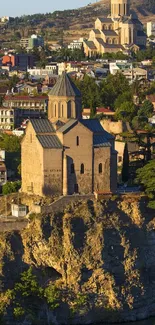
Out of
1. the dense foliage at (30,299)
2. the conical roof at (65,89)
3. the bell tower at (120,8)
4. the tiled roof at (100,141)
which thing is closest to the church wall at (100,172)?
the tiled roof at (100,141)

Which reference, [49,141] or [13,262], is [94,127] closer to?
[49,141]

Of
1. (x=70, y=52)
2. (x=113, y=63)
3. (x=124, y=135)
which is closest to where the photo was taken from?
(x=124, y=135)

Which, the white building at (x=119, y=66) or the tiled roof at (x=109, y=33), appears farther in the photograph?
the tiled roof at (x=109, y=33)

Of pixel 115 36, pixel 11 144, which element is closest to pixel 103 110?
pixel 11 144

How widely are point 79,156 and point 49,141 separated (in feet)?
4.03

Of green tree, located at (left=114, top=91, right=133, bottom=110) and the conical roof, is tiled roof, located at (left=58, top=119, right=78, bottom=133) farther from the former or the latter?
green tree, located at (left=114, top=91, right=133, bottom=110)

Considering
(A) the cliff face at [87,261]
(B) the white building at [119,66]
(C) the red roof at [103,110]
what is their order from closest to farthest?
1. (A) the cliff face at [87,261]
2. (C) the red roof at [103,110]
3. (B) the white building at [119,66]

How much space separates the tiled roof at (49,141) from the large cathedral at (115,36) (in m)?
54.1

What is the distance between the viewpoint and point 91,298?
35531 mm

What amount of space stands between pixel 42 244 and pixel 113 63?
1854 inches

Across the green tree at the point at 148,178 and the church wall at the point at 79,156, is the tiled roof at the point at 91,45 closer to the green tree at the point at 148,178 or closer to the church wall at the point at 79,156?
the green tree at the point at 148,178

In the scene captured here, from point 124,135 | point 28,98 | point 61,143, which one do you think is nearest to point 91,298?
point 61,143

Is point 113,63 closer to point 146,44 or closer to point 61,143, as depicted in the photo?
point 146,44

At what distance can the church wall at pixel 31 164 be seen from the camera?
3741cm
